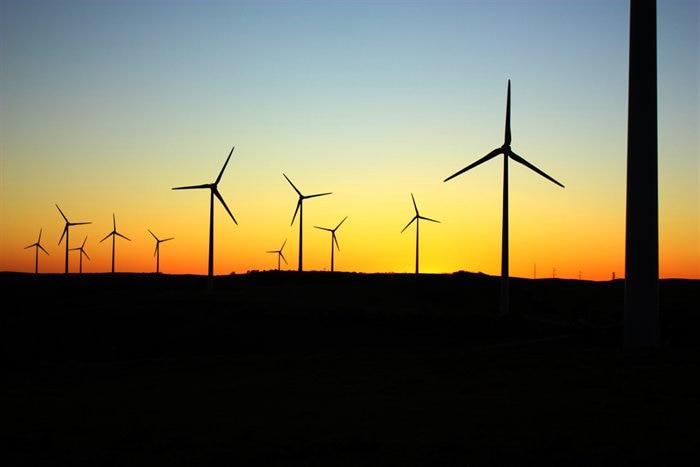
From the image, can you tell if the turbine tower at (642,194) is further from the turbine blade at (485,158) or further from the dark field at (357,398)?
the turbine blade at (485,158)

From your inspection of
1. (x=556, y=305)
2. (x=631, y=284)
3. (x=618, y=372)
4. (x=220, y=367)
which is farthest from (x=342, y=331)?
(x=556, y=305)

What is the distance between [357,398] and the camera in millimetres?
25422

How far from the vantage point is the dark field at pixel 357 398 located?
17562 mm

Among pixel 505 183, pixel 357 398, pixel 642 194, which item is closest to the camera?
pixel 357 398

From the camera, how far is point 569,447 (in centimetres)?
1736

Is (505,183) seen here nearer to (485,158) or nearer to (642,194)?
(485,158)

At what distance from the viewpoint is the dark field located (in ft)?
57.6

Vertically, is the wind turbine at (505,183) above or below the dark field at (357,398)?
above

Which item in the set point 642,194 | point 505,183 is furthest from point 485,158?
point 642,194

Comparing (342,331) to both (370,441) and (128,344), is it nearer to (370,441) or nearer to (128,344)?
(128,344)

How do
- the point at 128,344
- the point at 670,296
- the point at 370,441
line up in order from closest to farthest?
the point at 370,441 → the point at 128,344 → the point at 670,296

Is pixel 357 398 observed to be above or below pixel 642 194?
below

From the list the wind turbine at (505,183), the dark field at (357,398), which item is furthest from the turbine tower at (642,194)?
the wind turbine at (505,183)

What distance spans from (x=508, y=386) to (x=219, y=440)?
10684 mm
